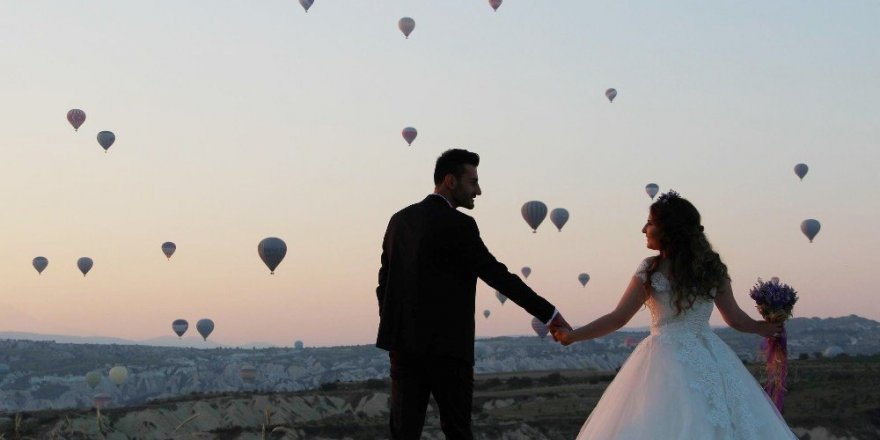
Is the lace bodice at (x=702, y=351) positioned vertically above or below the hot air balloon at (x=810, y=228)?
below

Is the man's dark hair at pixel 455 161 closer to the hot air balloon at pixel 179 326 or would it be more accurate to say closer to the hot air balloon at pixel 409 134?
the hot air balloon at pixel 409 134

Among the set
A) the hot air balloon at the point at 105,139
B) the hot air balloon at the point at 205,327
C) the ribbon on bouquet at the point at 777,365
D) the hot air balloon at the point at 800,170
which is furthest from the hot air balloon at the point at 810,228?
the ribbon on bouquet at the point at 777,365

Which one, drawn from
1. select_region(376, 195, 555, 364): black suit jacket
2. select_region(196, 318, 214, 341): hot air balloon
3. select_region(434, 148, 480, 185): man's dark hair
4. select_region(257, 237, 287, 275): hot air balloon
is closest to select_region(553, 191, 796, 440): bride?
select_region(376, 195, 555, 364): black suit jacket

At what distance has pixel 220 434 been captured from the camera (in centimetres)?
4956

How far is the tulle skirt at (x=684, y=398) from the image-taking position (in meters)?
8.98

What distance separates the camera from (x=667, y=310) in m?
9.40

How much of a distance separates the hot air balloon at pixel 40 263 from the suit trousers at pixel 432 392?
11128cm

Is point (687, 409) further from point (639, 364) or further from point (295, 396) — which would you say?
point (295, 396)

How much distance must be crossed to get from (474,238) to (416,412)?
53.1 inches

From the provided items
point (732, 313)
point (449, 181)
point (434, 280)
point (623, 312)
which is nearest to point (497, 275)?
point (434, 280)

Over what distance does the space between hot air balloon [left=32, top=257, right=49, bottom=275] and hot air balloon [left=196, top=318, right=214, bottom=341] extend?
16.7m

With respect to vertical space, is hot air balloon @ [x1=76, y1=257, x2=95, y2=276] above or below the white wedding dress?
above

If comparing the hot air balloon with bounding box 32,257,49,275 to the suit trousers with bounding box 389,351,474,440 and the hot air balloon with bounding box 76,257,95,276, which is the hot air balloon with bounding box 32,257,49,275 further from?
the suit trousers with bounding box 389,351,474,440

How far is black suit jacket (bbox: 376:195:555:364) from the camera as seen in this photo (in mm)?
9398
